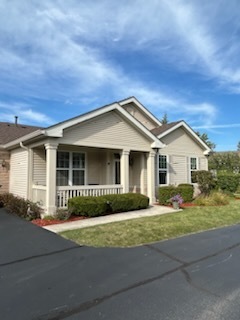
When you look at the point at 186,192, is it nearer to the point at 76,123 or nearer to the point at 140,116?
the point at 140,116

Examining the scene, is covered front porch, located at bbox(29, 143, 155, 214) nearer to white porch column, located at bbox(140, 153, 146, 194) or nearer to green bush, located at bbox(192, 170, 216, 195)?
white porch column, located at bbox(140, 153, 146, 194)

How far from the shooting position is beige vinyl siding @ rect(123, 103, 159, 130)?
1686 cm

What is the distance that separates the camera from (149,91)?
61.0ft

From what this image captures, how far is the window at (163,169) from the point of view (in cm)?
1527

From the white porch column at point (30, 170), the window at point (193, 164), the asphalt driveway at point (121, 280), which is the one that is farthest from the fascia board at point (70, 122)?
the window at point (193, 164)

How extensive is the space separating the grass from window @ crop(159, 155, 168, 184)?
531 centimetres

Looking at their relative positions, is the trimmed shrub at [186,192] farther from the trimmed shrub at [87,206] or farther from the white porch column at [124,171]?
the trimmed shrub at [87,206]

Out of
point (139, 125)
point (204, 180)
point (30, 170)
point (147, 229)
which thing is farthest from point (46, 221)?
point (204, 180)

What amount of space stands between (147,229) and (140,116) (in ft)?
37.4

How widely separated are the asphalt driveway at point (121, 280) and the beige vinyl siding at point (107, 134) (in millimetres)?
4955

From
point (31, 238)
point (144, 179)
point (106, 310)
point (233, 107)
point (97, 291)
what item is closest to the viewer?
point (106, 310)

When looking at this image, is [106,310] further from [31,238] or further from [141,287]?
[31,238]

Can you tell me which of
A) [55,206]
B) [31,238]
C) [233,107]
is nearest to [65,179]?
[55,206]

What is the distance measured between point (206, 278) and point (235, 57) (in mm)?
11716
